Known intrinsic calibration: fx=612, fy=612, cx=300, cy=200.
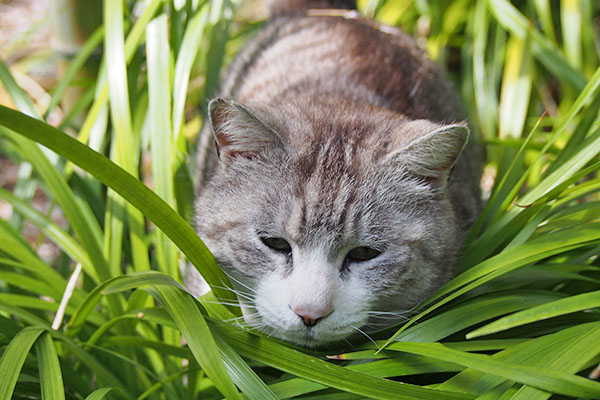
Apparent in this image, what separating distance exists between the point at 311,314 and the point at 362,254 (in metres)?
0.24

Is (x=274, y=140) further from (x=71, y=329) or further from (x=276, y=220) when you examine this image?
(x=71, y=329)

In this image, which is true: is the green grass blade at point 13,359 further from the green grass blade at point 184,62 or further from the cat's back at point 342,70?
the cat's back at point 342,70

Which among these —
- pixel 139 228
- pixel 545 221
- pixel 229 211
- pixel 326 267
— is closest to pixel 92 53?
pixel 139 228

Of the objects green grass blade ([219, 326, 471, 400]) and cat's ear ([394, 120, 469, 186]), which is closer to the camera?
green grass blade ([219, 326, 471, 400])

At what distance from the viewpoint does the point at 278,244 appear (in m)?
1.57

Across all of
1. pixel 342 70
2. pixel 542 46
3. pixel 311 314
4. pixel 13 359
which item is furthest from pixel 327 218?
pixel 542 46

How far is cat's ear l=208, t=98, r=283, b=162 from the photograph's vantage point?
1.54 m

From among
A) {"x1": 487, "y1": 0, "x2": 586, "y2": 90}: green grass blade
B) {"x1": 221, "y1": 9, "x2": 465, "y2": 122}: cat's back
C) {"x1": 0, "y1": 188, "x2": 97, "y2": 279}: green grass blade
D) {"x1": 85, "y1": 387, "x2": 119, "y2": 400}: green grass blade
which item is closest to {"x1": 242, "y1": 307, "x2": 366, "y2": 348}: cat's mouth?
{"x1": 85, "y1": 387, "x2": 119, "y2": 400}: green grass blade

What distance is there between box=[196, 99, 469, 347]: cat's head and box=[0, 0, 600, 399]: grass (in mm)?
81

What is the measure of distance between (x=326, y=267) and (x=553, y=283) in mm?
747

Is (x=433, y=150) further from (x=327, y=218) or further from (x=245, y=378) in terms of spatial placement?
(x=245, y=378)

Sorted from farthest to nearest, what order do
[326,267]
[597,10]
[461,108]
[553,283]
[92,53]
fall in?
1. [597,10]
2. [461,108]
3. [92,53]
4. [553,283]
5. [326,267]

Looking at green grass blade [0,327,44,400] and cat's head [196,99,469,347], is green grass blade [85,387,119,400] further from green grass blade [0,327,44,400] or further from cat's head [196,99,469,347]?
cat's head [196,99,469,347]

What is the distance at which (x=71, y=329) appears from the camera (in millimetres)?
1675
